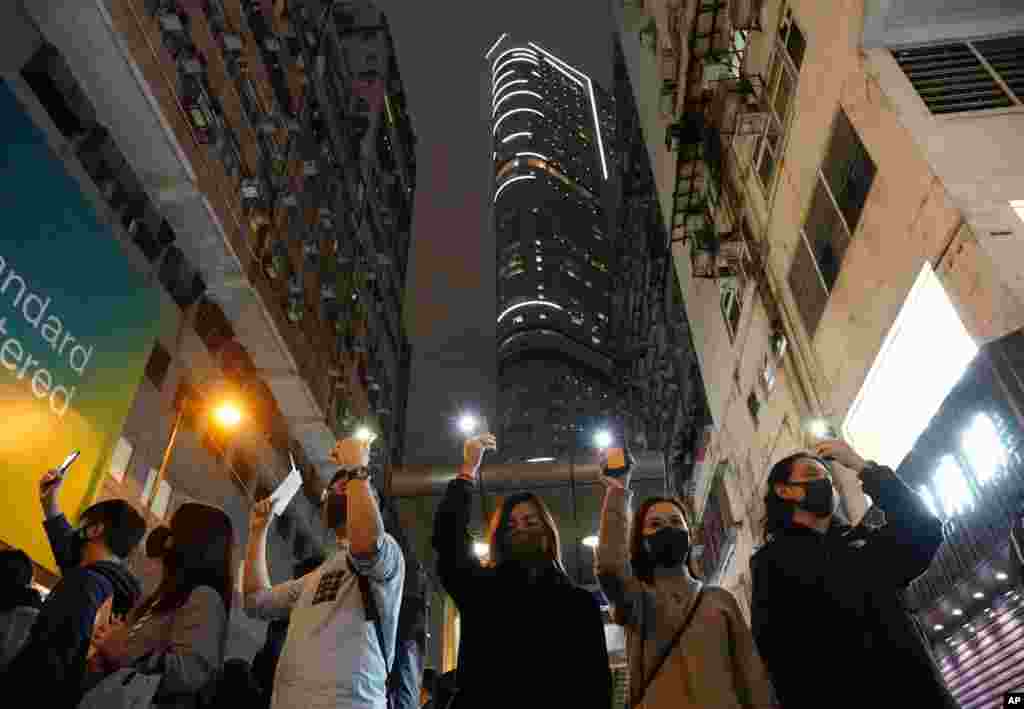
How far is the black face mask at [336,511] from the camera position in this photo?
3.92 meters

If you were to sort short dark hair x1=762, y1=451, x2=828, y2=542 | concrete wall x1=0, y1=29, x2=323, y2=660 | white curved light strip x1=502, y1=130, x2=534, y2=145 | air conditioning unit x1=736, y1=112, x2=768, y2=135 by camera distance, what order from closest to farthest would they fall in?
short dark hair x1=762, y1=451, x2=828, y2=542 < concrete wall x1=0, y1=29, x2=323, y2=660 < air conditioning unit x1=736, y1=112, x2=768, y2=135 < white curved light strip x1=502, y1=130, x2=534, y2=145

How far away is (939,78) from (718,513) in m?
16.1

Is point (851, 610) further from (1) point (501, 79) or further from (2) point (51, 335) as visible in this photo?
(1) point (501, 79)

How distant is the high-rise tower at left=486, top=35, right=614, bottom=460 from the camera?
142 m

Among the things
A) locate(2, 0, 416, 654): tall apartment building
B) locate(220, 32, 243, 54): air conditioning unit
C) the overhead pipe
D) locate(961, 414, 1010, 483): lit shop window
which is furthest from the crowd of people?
locate(220, 32, 243, 54): air conditioning unit

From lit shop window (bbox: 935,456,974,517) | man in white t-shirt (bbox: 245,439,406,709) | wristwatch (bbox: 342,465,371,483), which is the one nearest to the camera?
man in white t-shirt (bbox: 245,439,406,709)

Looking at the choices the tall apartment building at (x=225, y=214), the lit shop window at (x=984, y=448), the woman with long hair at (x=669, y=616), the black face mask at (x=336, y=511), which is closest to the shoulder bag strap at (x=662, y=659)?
the woman with long hair at (x=669, y=616)

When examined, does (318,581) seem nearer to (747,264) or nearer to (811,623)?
(811,623)

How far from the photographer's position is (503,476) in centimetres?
1673

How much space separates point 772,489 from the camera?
4027 mm

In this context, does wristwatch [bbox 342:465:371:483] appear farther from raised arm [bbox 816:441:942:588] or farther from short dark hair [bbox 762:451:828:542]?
raised arm [bbox 816:441:942:588]

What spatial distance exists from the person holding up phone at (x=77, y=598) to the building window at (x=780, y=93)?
45.3ft

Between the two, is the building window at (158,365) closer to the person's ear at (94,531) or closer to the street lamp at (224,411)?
the street lamp at (224,411)

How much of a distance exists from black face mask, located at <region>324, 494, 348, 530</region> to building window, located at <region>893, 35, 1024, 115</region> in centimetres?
1036
